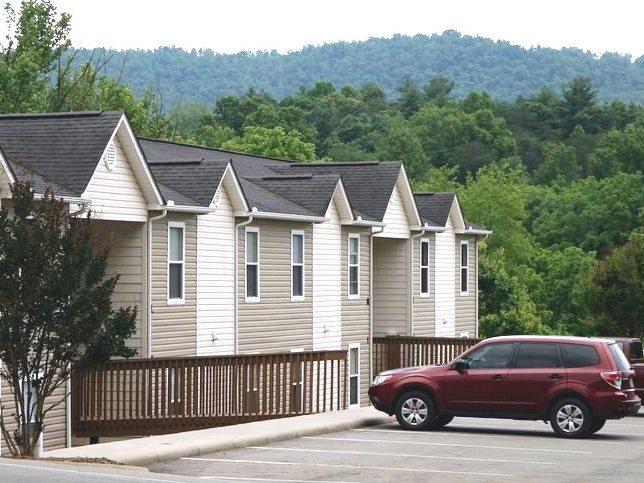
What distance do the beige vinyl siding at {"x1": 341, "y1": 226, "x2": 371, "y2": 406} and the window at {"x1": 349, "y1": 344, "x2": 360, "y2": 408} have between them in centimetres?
23

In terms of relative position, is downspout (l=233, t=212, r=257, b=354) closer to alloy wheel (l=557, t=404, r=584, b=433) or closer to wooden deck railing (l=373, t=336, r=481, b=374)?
wooden deck railing (l=373, t=336, r=481, b=374)

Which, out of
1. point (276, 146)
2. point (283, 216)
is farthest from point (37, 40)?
point (283, 216)

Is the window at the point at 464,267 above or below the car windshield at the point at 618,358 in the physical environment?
above

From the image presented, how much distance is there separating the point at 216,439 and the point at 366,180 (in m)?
22.6

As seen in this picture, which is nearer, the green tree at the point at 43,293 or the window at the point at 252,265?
the green tree at the point at 43,293

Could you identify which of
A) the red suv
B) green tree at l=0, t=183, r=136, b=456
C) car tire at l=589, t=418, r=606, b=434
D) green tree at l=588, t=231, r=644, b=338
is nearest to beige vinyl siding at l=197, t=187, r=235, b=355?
the red suv

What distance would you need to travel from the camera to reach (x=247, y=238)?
35.8 meters

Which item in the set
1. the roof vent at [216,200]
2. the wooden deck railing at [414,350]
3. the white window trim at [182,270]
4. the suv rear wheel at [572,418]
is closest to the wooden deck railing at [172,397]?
the white window trim at [182,270]

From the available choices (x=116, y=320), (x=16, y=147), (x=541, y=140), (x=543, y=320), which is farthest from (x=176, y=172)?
(x=541, y=140)

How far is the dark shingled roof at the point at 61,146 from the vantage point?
90.5 feet

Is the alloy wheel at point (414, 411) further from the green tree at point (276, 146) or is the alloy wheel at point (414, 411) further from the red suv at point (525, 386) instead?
the green tree at point (276, 146)

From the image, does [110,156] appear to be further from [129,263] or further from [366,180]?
[366,180]

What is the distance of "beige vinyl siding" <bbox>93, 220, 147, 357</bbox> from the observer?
30578 millimetres

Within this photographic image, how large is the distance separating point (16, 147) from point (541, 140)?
121 meters
